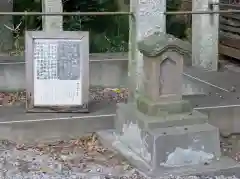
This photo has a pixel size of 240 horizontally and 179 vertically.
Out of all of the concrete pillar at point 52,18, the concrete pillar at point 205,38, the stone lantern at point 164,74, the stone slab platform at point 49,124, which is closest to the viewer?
the stone lantern at point 164,74

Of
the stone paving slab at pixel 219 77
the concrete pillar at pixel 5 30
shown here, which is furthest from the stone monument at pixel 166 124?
the concrete pillar at pixel 5 30

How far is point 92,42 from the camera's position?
11914 mm

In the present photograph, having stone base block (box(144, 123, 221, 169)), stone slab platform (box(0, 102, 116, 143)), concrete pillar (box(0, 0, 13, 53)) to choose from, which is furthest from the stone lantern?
concrete pillar (box(0, 0, 13, 53))

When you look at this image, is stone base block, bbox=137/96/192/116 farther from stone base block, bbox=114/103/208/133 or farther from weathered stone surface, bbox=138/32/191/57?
weathered stone surface, bbox=138/32/191/57

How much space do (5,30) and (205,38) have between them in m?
4.54

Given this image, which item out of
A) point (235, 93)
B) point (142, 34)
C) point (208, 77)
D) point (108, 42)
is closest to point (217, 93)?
point (235, 93)

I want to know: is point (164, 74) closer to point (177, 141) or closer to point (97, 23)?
point (177, 141)

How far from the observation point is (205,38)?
9078 mm

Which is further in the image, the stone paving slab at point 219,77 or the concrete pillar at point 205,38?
the concrete pillar at point 205,38

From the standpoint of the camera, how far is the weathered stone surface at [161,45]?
5.34 m

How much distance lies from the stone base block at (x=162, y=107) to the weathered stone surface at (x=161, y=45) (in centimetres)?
47

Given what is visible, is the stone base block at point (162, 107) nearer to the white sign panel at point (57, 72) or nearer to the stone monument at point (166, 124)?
the stone monument at point (166, 124)

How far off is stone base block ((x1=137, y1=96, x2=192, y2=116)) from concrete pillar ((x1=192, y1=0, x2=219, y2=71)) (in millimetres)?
3659

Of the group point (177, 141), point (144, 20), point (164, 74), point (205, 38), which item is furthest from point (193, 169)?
point (205, 38)
